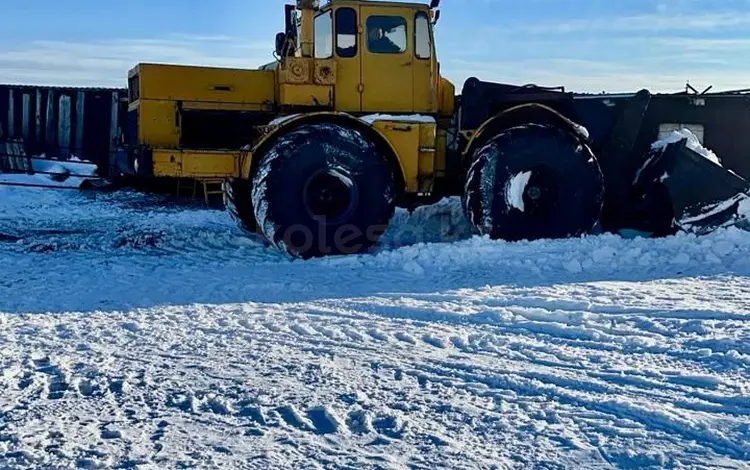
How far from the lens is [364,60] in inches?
352

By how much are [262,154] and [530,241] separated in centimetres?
317

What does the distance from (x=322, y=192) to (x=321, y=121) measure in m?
0.79

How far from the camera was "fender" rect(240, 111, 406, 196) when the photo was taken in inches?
333

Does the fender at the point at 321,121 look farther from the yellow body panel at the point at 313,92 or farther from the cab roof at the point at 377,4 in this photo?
the cab roof at the point at 377,4

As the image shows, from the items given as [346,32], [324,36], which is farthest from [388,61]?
[324,36]

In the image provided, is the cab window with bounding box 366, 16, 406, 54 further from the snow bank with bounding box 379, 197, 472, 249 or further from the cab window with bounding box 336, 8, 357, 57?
the snow bank with bounding box 379, 197, 472, 249

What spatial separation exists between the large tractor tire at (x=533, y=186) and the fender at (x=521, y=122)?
0.58 feet

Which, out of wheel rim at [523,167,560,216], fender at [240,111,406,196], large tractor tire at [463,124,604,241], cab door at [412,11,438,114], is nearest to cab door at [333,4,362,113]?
fender at [240,111,406,196]

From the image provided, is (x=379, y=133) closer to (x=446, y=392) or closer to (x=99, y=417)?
(x=446, y=392)

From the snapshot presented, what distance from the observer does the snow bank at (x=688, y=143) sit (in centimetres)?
899

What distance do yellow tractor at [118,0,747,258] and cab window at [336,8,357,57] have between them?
1cm

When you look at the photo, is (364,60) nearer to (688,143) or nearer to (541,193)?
(541,193)

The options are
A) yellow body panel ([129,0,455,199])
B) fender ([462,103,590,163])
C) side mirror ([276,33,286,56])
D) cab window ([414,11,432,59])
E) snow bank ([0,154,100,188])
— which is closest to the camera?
yellow body panel ([129,0,455,199])

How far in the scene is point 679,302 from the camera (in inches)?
244
